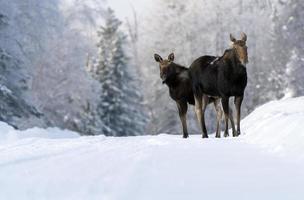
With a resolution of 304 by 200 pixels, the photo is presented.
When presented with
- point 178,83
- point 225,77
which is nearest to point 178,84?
point 178,83

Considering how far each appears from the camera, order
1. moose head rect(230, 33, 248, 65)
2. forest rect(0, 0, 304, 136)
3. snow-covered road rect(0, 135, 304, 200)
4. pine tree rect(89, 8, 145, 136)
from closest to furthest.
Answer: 1. snow-covered road rect(0, 135, 304, 200)
2. moose head rect(230, 33, 248, 65)
3. forest rect(0, 0, 304, 136)
4. pine tree rect(89, 8, 145, 136)

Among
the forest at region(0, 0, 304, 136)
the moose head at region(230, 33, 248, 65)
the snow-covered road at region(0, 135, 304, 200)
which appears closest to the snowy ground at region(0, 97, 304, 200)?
the snow-covered road at region(0, 135, 304, 200)

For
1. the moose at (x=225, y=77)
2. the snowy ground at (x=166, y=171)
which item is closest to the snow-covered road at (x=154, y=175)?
the snowy ground at (x=166, y=171)

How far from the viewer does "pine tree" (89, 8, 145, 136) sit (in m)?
44.3

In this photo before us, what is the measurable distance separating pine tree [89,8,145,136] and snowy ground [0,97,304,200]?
34.6 metres

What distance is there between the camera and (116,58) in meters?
45.6

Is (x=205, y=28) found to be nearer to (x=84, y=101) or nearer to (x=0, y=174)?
(x=84, y=101)

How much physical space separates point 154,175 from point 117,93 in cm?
3839

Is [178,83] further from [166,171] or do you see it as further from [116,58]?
[116,58]

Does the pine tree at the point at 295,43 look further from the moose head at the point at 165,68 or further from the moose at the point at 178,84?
the moose head at the point at 165,68

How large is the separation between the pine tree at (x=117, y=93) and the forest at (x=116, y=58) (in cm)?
7

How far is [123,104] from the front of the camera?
44.5 m

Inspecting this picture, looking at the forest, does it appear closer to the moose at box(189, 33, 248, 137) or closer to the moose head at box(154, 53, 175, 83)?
the moose head at box(154, 53, 175, 83)

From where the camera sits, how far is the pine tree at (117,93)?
145 feet
